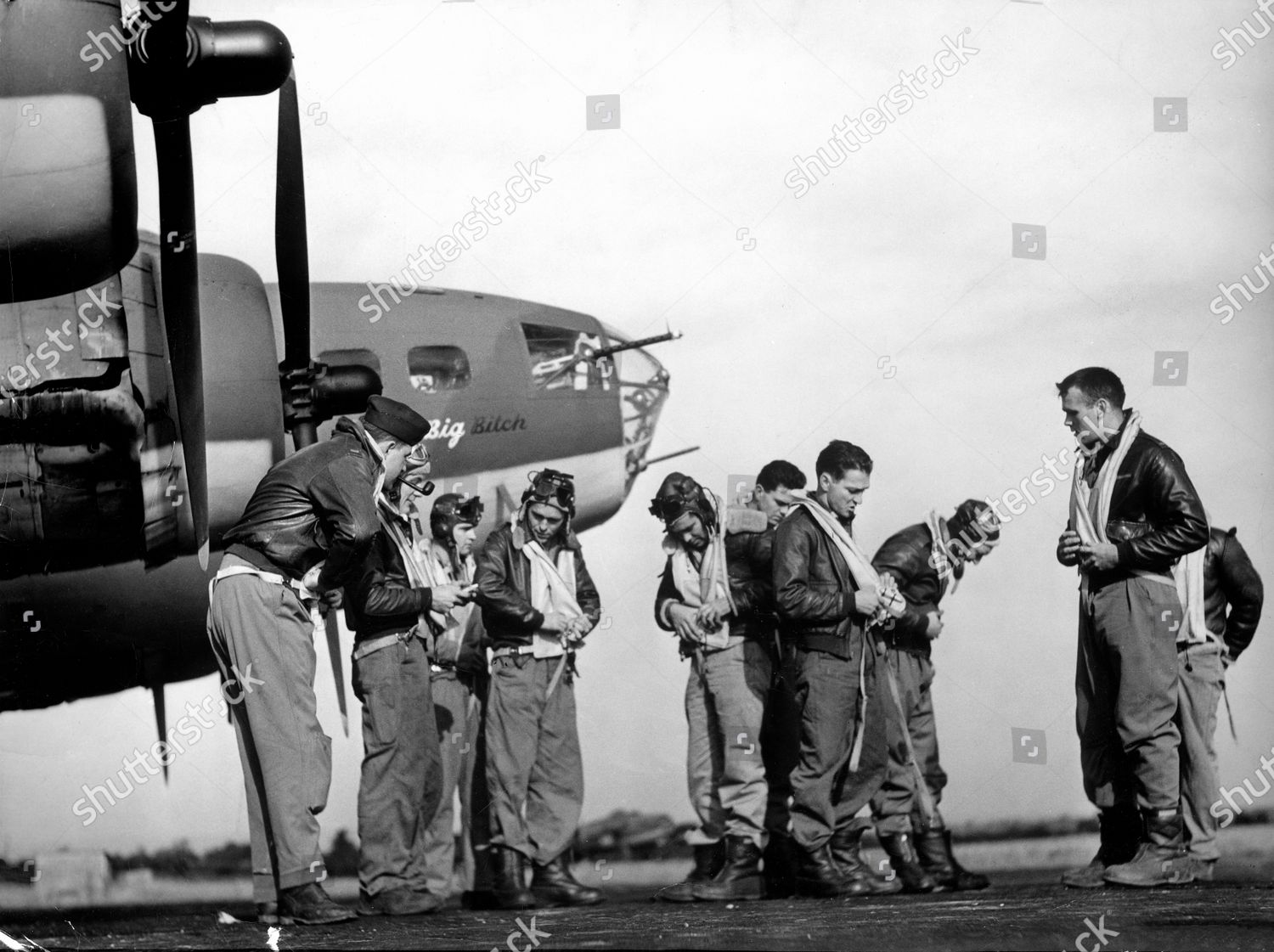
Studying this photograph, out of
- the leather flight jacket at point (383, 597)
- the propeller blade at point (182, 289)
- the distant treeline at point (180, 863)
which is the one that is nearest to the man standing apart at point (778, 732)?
the leather flight jacket at point (383, 597)

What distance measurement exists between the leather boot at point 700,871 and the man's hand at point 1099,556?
79.6 inches

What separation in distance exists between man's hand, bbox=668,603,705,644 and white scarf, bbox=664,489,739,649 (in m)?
0.03

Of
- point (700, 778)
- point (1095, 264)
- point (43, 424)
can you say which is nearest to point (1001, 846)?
point (700, 778)

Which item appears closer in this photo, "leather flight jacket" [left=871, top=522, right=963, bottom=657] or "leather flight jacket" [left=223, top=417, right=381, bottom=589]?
"leather flight jacket" [left=223, top=417, right=381, bottom=589]

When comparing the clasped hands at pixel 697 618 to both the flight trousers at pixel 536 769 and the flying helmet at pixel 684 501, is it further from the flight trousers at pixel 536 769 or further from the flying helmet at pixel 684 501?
the flight trousers at pixel 536 769

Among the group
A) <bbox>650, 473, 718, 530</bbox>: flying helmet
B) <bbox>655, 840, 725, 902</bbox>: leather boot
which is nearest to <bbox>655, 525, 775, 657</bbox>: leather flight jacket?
<bbox>650, 473, 718, 530</bbox>: flying helmet

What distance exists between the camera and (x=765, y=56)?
262 inches

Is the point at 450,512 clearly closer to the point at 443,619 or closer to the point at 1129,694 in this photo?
the point at 443,619

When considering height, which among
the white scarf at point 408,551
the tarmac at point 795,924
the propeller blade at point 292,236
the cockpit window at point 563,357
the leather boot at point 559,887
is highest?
the propeller blade at point 292,236

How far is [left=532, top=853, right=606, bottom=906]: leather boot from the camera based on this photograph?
6.51m

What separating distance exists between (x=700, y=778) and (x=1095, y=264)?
9.47 feet

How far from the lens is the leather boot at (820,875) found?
6.47 meters

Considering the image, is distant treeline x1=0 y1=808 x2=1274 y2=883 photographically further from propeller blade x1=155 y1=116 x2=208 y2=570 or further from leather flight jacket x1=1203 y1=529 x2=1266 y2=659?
propeller blade x1=155 y1=116 x2=208 y2=570

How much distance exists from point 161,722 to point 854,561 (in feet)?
10.4
